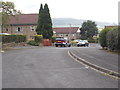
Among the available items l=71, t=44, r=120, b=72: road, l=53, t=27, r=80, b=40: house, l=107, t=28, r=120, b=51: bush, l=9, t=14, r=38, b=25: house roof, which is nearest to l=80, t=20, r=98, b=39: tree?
l=53, t=27, r=80, b=40: house

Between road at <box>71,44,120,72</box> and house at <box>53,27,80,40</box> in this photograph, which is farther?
house at <box>53,27,80,40</box>

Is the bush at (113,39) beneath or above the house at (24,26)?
beneath

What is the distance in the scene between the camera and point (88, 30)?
9325cm

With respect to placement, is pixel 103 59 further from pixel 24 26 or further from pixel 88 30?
pixel 88 30

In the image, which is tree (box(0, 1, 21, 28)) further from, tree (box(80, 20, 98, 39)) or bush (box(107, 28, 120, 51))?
tree (box(80, 20, 98, 39))

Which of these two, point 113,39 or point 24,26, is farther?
point 24,26

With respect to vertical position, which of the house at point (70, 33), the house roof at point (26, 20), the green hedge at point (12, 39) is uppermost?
the house roof at point (26, 20)

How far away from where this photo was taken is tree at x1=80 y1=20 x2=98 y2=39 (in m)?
92.4

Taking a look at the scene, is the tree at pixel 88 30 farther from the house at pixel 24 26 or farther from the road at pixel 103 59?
the road at pixel 103 59

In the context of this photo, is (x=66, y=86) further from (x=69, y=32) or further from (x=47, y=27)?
(x=69, y=32)

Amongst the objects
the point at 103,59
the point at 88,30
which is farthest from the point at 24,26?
the point at 103,59

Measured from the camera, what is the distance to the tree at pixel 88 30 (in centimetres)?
9238

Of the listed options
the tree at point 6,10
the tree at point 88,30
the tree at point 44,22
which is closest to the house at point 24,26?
the tree at point 44,22

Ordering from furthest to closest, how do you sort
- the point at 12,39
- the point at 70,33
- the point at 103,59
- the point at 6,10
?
1. the point at 70,33
2. the point at 12,39
3. the point at 6,10
4. the point at 103,59
